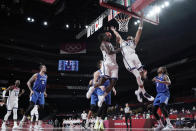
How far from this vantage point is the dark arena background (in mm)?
16562

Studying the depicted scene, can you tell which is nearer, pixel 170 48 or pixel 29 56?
pixel 170 48

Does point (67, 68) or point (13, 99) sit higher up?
point (67, 68)

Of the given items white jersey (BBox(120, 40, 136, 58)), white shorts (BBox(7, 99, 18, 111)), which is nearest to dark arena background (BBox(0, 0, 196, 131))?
white jersey (BBox(120, 40, 136, 58))

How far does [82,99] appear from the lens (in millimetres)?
33781

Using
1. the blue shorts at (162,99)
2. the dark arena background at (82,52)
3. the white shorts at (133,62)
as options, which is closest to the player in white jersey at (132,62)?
the white shorts at (133,62)

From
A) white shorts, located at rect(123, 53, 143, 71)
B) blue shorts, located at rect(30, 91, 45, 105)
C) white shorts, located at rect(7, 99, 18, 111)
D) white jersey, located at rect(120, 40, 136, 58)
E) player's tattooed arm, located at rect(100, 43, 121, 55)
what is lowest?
white shorts, located at rect(7, 99, 18, 111)

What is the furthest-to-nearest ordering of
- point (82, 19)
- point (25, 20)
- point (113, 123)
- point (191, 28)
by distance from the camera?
point (25, 20), point (82, 19), point (191, 28), point (113, 123)

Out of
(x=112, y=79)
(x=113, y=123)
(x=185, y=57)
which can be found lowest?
(x=113, y=123)

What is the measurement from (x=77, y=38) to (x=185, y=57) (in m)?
14.2

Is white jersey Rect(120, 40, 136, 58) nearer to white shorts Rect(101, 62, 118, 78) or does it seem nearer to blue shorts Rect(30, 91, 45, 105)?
white shorts Rect(101, 62, 118, 78)

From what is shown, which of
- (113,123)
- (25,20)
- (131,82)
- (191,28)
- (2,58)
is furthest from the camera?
(131,82)

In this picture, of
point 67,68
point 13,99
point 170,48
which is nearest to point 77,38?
point 67,68

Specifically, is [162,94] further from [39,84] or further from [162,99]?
[39,84]

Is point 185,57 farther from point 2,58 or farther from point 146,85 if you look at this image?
point 2,58
